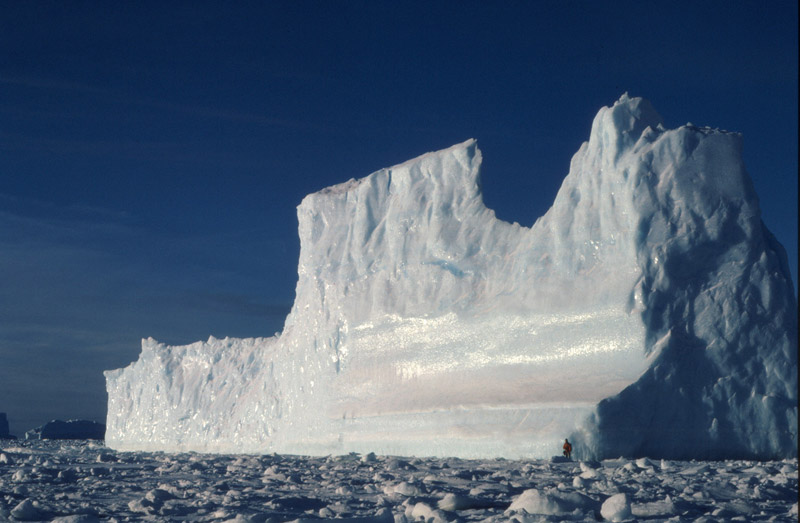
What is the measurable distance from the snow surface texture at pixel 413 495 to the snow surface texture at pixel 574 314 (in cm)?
252

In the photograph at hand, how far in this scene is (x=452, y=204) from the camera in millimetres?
15570

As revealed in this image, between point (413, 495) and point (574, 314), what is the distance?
6.80 metres

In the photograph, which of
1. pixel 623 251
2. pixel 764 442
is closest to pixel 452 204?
pixel 623 251

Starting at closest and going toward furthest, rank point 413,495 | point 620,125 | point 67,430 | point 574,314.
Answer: point 413,495 < point 574,314 < point 620,125 < point 67,430

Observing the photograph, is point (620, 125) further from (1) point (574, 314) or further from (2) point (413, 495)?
(2) point (413, 495)

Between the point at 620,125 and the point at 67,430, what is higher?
the point at 620,125

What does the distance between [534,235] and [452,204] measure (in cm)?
214

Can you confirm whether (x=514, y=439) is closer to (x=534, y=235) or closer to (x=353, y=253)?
(x=534, y=235)

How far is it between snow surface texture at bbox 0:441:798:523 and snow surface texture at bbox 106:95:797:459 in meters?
2.52

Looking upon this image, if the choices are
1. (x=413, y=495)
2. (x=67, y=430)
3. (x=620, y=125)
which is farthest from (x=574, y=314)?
(x=67, y=430)

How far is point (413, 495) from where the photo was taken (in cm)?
653

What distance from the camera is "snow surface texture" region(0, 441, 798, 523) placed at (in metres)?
5.20

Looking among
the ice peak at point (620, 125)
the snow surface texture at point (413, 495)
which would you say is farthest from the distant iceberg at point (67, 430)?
the ice peak at point (620, 125)

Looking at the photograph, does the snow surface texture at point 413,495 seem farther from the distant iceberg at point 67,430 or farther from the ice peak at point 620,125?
the distant iceberg at point 67,430
